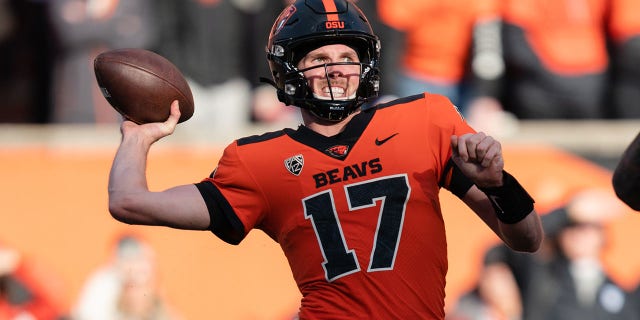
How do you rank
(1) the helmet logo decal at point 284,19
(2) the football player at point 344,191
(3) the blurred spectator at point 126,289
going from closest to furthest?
(2) the football player at point 344,191, (1) the helmet logo decal at point 284,19, (3) the blurred spectator at point 126,289

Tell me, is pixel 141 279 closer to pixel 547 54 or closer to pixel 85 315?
pixel 85 315

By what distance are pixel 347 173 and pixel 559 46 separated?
4345mm

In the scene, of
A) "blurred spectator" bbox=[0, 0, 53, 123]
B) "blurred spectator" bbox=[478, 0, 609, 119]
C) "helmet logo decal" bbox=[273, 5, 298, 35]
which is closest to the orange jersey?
"helmet logo decal" bbox=[273, 5, 298, 35]

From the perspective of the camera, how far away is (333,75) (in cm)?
437

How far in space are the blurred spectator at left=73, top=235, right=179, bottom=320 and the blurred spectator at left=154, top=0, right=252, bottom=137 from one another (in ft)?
3.08

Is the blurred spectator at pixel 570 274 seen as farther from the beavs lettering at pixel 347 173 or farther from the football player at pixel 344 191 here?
the beavs lettering at pixel 347 173

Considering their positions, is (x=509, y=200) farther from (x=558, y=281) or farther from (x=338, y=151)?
(x=558, y=281)

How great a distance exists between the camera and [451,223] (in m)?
8.02

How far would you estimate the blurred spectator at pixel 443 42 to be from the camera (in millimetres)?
8172

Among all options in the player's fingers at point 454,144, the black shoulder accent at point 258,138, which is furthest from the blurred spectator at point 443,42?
the player's fingers at point 454,144

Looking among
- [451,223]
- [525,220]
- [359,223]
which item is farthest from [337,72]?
[451,223]

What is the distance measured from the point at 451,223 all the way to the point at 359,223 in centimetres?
392

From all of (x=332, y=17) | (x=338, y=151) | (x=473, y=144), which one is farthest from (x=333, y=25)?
(x=473, y=144)

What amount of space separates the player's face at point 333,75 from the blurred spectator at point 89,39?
417 cm
